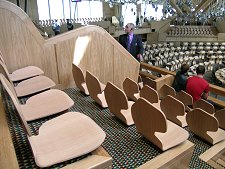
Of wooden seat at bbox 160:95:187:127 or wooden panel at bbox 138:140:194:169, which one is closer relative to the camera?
wooden panel at bbox 138:140:194:169

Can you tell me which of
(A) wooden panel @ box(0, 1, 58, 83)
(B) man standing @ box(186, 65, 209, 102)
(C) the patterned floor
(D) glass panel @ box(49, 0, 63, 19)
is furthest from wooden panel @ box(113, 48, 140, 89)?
(D) glass panel @ box(49, 0, 63, 19)

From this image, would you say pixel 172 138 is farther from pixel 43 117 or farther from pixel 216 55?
pixel 216 55

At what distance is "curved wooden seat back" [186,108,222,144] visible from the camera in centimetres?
193

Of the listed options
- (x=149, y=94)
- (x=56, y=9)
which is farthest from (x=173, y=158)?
(x=56, y=9)

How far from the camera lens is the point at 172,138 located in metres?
1.53

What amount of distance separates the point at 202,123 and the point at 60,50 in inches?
71.2

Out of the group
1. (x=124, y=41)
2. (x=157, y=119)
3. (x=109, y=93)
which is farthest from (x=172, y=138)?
(x=124, y=41)

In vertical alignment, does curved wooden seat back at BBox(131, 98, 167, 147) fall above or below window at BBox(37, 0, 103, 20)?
below

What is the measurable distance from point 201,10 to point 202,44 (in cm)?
232

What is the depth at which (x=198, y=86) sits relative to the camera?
2844 mm

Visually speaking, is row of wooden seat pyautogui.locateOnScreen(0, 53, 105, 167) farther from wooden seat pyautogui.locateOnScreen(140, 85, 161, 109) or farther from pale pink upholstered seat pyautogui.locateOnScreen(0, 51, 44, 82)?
wooden seat pyautogui.locateOnScreen(140, 85, 161, 109)

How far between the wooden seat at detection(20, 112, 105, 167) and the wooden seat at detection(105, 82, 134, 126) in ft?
1.35

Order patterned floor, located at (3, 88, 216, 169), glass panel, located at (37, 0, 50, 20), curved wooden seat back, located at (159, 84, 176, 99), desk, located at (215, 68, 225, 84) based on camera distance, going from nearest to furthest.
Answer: patterned floor, located at (3, 88, 216, 169) < curved wooden seat back, located at (159, 84, 176, 99) < desk, located at (215, 68, 225, 84) < glass panel, located at (37, 0, 50, 20)

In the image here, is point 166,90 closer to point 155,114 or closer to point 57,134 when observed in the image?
point 155,114
